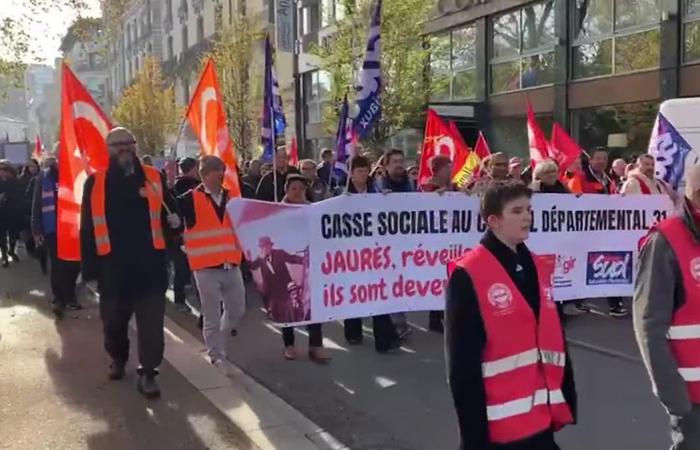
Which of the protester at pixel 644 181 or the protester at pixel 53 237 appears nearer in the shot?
the protester at pixel 644 181

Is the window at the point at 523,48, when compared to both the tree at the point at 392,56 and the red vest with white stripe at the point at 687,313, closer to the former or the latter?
the tree at the point at 392,56

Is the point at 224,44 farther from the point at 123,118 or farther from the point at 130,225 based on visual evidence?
the point at 130,225

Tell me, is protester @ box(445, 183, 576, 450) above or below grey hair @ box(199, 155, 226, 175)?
below

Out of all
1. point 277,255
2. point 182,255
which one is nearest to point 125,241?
point 277,255

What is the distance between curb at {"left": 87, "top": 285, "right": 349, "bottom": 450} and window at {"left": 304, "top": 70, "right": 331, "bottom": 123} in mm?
24203

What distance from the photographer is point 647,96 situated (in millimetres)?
16797

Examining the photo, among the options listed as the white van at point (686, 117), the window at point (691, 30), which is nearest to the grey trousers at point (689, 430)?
the white van at point (686, 117)

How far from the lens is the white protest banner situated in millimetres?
6547

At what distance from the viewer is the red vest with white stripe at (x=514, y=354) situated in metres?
2.90

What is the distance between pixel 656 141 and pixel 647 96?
9.53 metres

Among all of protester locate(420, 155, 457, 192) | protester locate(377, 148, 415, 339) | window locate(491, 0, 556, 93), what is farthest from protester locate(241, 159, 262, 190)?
window locate(491, 0, 556, 93)

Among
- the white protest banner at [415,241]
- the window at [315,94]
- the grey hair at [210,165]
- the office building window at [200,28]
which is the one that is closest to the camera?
the white protest banner at [415,241]

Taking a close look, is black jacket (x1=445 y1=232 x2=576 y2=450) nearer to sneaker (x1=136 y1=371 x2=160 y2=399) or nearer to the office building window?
sneaker (x1=136 y1=371 x2=160 y2=399)

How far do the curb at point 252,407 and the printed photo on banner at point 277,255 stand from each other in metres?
0.63
